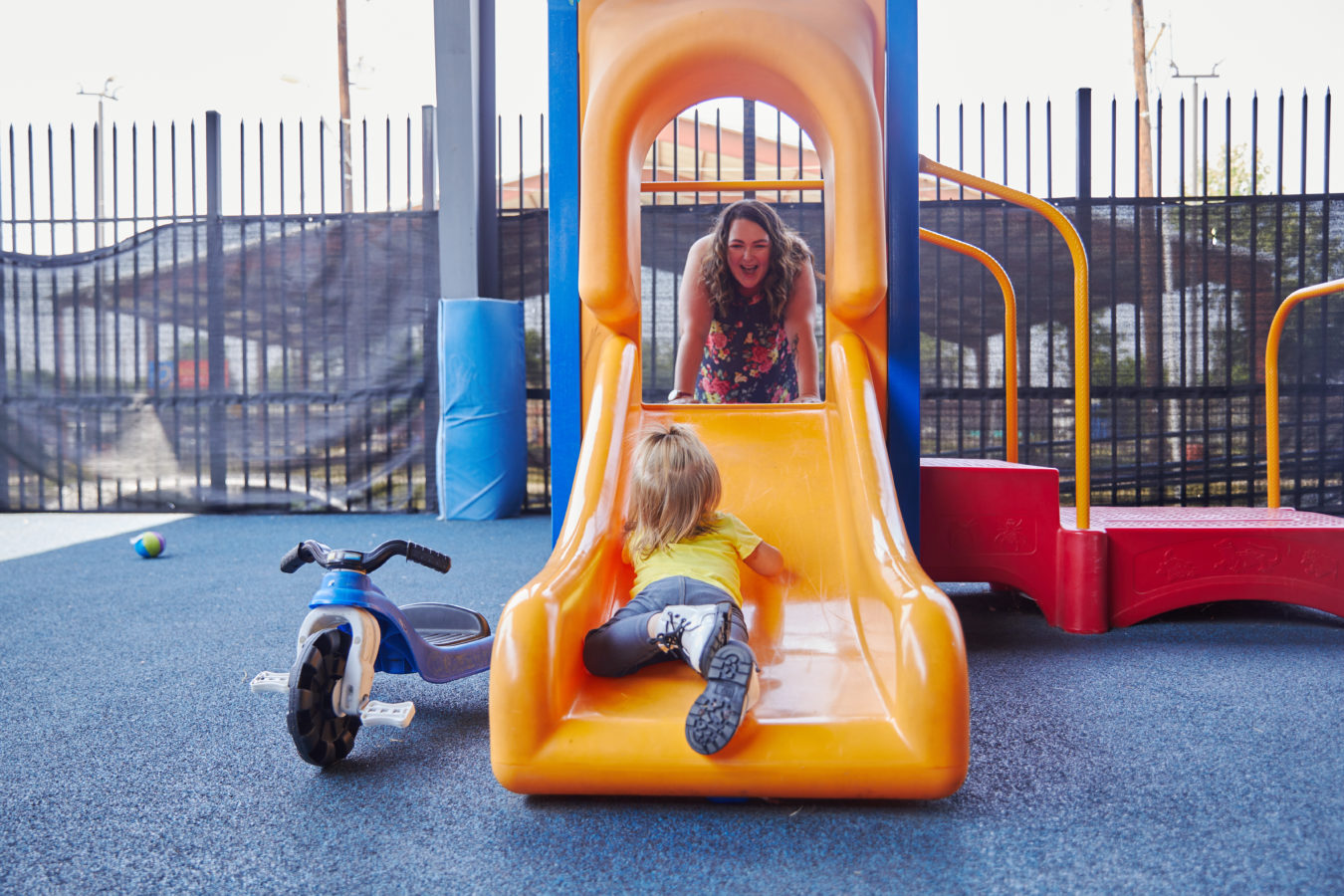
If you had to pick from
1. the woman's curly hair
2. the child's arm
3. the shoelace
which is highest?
the woman's curly hair

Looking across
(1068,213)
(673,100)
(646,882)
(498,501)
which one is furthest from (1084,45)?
(646,882)

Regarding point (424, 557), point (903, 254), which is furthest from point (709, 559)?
point (903, 254)

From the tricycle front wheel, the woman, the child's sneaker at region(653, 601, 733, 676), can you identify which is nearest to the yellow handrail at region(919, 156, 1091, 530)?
the woman

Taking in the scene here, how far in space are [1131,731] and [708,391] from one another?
6.28 ft

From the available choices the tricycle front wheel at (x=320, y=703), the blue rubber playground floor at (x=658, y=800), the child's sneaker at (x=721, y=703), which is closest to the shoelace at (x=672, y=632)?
the child's sneaker at (x=721, y=703)

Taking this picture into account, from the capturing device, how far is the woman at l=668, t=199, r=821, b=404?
116 inches

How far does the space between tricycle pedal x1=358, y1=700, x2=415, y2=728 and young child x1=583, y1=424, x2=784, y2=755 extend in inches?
14.1

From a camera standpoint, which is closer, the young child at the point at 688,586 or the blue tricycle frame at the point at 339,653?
the young child at the point at 688,586

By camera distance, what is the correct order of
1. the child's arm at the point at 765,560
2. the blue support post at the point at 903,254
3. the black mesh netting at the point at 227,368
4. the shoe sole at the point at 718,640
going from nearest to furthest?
1. the shoe sole at the point at 718,640
2. the child's arm at the point at 765,560
3. the blue support post at the point at 903,254
4. the black mesh netting at the point at 227,368

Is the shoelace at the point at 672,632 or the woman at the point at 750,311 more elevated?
the woman at the point at 750,311

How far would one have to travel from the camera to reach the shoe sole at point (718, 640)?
1.46 m

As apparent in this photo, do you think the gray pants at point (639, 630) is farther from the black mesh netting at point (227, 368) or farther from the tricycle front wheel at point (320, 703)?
the black mesh netting at point (227, 368)

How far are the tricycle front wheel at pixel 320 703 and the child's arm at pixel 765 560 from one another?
3.05 ft

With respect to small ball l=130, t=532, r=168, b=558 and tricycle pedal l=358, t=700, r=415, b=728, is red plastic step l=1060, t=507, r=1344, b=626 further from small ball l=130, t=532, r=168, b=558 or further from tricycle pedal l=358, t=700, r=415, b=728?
small ball l=130, t=532, r=168, b=558
